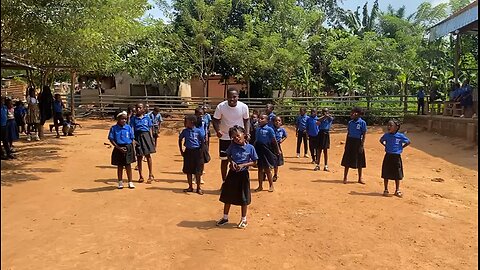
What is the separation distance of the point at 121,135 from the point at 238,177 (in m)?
2.59

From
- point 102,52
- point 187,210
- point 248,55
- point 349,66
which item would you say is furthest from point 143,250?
point 349,66

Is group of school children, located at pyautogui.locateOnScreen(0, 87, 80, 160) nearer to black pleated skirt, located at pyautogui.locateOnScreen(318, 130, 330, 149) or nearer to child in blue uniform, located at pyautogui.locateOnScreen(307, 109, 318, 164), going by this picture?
child in blue uniform, located at pyautogui.locateOnScreen(307, 109, 318, 164)

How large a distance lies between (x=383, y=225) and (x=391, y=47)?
17.0m

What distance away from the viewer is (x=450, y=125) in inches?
641

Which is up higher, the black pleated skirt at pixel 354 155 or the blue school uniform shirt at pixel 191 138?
the blue school uniform shirt at pixel 191 138

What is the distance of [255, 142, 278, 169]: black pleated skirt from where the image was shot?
8.00 meters

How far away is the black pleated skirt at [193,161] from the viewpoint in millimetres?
7609

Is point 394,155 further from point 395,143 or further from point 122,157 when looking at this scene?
point 122,157

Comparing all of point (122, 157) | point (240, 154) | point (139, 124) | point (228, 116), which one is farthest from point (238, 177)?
point (139, 124)

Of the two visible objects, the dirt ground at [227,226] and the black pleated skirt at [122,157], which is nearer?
the dirt ground at [227,226]

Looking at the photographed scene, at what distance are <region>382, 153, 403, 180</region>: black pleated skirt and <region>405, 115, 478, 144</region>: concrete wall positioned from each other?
21.9 ft

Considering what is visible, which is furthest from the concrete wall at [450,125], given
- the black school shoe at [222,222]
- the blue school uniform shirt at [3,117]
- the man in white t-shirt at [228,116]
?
the blue school uniform shirt at [3,117]

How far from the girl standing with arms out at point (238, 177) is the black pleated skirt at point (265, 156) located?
191 centimetres

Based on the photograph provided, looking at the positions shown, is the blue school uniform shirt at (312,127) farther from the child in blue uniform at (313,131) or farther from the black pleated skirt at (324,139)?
the black pleated skirt at (324,139)
